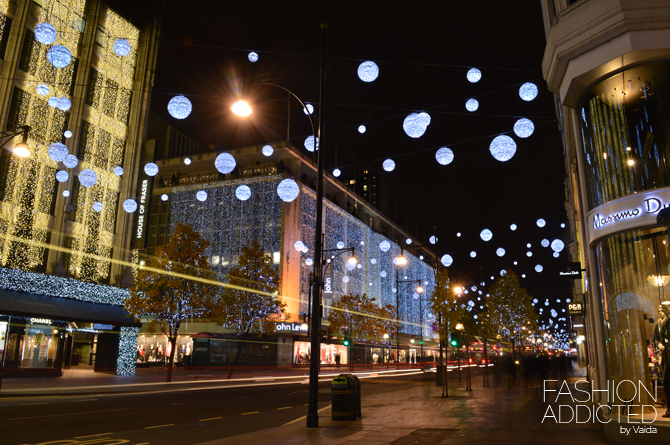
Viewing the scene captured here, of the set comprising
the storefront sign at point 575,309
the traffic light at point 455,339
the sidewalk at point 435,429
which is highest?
the storefront sign at point 575,309

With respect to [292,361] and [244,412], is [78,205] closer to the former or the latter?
[244,412]

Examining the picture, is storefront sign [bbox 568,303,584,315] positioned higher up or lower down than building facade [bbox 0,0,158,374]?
lower down

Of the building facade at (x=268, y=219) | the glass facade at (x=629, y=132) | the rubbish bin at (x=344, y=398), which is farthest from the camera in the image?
the building facade at (x=268, y=219)

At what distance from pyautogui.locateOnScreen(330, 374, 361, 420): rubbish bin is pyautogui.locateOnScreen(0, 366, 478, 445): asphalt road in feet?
4.58

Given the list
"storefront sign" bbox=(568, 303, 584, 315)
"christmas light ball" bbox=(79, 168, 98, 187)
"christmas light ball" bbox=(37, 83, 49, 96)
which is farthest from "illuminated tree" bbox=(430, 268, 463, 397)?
"christmas light ball" bbox=(37, 83, 49, 96)

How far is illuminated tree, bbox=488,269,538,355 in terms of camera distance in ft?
185

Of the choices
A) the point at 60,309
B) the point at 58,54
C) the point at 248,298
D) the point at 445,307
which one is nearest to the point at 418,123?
the point at 58,54

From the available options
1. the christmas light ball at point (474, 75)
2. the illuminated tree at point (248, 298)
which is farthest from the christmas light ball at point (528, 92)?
the illuminated tree at point (248, 298)

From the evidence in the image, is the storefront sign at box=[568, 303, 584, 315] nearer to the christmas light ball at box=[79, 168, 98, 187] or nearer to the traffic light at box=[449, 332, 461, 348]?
the traffic light at box=[449, 332, 461, 348]

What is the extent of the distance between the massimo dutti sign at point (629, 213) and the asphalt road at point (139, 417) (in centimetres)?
901

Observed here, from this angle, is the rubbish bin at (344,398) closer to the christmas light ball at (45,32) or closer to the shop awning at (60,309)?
the christmas light ball at (45,32)

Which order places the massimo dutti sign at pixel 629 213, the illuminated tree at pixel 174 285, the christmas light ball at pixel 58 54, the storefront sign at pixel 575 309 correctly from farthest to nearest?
the illuminated tree at pixel 174 285, the storefront sign at pixel 575 309, the christmas light ball at pixel 58 54, the massimo dutti sign at pixel 629 213

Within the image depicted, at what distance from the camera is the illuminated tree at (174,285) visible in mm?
31109

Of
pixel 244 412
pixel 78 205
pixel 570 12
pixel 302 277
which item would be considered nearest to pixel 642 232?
pixel 570 12
